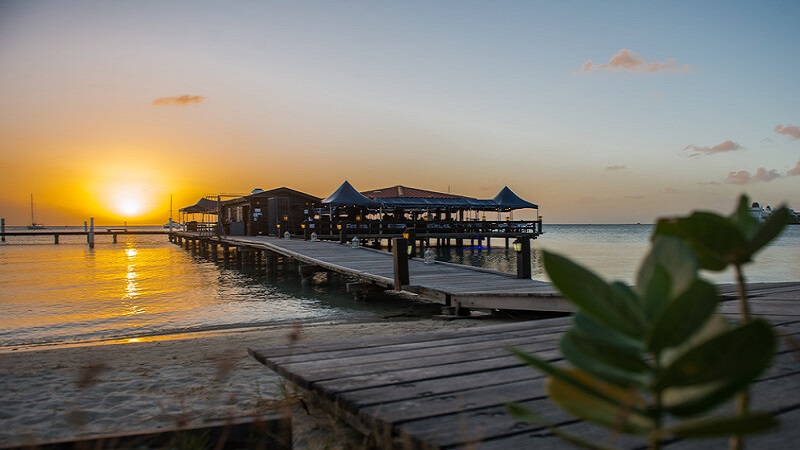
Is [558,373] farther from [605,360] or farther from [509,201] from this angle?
[509,201]

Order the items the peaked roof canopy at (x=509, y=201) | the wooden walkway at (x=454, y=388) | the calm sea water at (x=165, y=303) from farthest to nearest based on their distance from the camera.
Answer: the peaked roof canopy at (x=509, y=201) < the calm sea water at (x=165, y=303) < the wooden walkway at (x=454, y=388)

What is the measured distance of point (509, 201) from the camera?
37594 millimetres

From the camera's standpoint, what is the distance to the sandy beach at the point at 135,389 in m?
3.60

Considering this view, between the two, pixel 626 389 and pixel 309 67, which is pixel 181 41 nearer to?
pixel 309 67

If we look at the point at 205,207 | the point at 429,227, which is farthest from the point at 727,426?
the point at 205,207

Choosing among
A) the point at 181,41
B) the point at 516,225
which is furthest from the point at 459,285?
the point at 516,225

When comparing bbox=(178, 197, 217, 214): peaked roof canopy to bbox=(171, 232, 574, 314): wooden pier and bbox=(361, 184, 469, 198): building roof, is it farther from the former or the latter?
bbox=(171, 232, 574, 314): wooden pier

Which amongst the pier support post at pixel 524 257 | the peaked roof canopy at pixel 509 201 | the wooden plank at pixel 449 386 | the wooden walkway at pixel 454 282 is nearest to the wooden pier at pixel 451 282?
the wooden walkway at pixel 454 282

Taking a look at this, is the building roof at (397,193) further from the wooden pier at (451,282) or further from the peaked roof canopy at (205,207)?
the wooden pier at (451,282)

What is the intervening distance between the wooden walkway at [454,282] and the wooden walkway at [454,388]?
4.25 m

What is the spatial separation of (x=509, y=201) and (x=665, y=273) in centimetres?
3813

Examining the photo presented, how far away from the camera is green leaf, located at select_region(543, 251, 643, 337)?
Result: 1.20 feet

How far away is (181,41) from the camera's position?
→ 14383 millimetres

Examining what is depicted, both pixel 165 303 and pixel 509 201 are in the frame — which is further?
pixel 509 201
